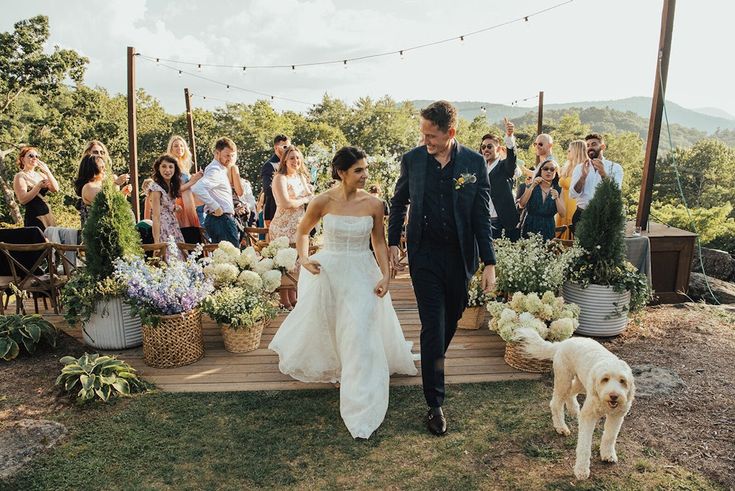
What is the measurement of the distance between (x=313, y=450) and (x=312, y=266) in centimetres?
128

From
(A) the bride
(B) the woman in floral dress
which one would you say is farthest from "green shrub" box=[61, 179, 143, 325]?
(A) the bride

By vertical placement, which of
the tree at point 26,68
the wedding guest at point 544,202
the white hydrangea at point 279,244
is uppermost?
the tree at point 26,68

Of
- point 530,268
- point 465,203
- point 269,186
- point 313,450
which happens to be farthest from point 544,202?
point 313,450

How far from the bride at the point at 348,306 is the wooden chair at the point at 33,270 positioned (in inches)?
124

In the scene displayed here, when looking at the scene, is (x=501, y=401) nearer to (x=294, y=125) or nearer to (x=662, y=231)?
(x=662, y=231)

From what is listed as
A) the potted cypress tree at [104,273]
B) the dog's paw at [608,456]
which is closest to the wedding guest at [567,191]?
the dog's paw at [608,456]

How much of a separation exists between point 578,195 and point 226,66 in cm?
1084

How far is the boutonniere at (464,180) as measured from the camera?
316 centimetres

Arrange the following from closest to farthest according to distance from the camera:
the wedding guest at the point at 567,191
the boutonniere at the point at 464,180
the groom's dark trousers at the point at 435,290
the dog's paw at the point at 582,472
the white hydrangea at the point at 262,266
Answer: the dog's paw at the point at 582,472 < the boutonniere at the point at 464,180 < the groom's dark trousers at the point at 435,290 < the white hydrangea at the point at 262,266 < the wedding guest at the point at 567,191

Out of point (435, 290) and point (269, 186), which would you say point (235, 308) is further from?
point (269, 186)

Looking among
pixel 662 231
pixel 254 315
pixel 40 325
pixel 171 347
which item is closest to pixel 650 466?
pixel 254 315

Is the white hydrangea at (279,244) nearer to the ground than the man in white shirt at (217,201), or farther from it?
nearer to the ground

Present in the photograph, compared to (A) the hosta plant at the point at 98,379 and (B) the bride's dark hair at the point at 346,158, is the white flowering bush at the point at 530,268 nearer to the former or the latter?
(B) the bride's dark hair at the point at 346,158

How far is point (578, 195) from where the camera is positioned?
6727mm
